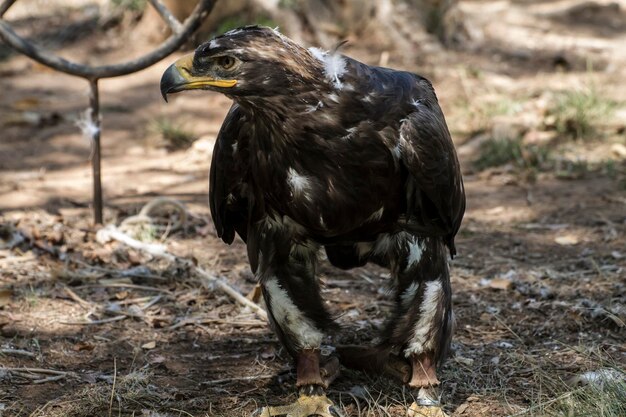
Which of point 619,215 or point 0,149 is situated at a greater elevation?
point 619,215

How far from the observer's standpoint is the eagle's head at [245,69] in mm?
3377

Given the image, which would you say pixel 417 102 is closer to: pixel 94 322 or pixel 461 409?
pixel 461 409

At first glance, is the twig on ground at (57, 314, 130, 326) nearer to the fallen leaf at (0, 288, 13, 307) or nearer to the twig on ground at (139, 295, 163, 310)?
the twig on ground at (139, 295, 163, 310)

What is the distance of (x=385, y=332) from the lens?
406 centimetres

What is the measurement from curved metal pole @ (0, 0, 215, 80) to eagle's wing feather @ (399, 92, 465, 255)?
191 cm

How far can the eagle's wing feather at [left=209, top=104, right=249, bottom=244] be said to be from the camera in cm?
374

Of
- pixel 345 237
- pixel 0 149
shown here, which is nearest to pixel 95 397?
pixel 345 237

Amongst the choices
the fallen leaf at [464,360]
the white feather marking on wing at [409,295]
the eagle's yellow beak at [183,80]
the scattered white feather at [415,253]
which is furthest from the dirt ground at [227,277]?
the eagle's yellow beak at [183,80]

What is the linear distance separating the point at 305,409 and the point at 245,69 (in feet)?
4.69

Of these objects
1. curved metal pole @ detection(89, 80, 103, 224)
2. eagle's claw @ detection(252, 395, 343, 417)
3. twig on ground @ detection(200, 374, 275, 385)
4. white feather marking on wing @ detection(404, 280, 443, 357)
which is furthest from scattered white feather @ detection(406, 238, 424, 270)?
curved metal pole @ detection(89, 80, 103, 224)

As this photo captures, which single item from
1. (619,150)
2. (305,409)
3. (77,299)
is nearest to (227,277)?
(77,299)

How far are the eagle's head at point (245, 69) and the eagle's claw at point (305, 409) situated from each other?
129 cm

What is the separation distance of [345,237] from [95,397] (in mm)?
1194

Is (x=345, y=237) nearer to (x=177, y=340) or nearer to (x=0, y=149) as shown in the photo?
(x=177, y=340)
